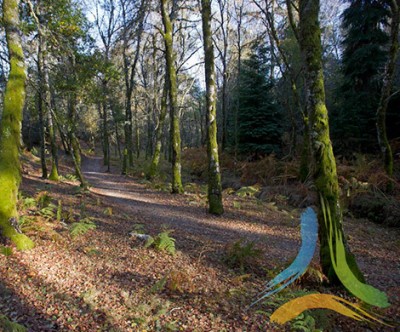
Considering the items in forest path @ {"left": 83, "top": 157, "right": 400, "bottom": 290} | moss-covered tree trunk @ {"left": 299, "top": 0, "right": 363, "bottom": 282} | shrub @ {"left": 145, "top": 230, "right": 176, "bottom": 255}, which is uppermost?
moss-covered tree trunk @ {"left": 299, "top": 0, "right": 363, "bottom": 282}

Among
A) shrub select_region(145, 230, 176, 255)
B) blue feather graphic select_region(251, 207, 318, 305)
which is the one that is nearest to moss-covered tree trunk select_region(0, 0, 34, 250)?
shrub select_region(145, 230, 176, 255)

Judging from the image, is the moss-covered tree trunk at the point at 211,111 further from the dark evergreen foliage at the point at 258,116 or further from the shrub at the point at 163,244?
the dark evergreen foliage at the point at 258,116

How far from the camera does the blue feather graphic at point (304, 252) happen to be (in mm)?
3244

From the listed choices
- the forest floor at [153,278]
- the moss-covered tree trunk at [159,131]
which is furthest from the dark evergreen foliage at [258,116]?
the forest floor at [153,278]

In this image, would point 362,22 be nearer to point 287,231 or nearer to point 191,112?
point 287,231

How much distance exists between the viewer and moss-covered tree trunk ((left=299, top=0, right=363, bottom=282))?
4027 mm

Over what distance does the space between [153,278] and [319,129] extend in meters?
3.43

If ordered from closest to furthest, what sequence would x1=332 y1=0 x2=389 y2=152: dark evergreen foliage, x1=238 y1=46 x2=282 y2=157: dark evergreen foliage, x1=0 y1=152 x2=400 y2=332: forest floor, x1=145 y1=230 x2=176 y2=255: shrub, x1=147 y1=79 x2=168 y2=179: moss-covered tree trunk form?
x1=0 y1=152 x2=400 y2=332: forest floor < x1=145 y1=230 x2=176 y2=255: shrub < x1=332 y1=0 x2=389 y2=152: dark evergreen foliage < x1=147 y1=79 x2=168 y2=179: moss-covered tree trunk < x1=238 y1=46 x2=282 y2=157: dark evergreen foliage

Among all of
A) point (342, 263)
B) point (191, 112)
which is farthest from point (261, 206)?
point (191, 112)

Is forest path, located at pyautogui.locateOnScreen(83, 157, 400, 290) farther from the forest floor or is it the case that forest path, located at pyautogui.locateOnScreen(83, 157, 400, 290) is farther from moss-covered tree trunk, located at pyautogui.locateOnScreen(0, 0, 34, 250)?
moss-covered tree trunk, located at pyautogui.locateOnScreen(0, 0, 34, 250)

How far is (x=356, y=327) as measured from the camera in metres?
3.38

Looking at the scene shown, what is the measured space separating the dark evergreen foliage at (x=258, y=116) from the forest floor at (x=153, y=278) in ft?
32.0

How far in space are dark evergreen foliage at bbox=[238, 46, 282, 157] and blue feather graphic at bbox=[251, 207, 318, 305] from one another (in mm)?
12972

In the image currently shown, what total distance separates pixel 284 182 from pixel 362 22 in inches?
351
